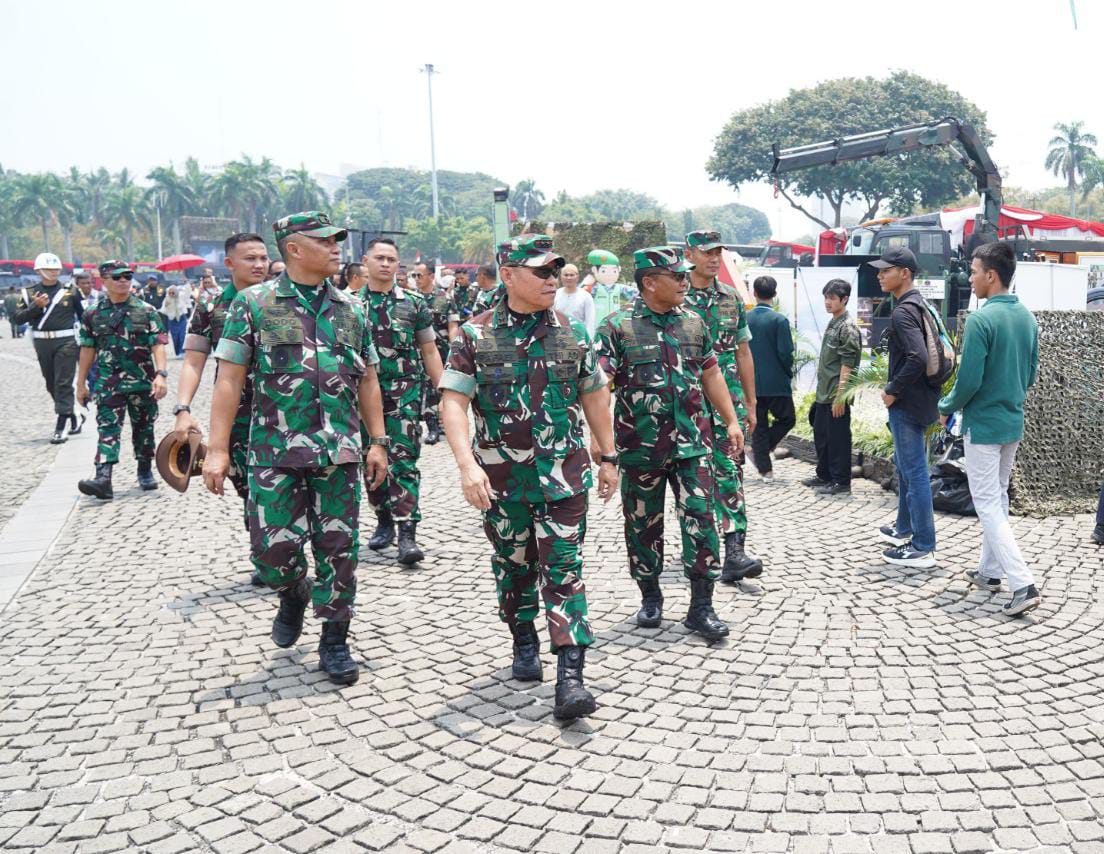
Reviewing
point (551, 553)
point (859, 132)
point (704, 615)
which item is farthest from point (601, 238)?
point (859, 132)

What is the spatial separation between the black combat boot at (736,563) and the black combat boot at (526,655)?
5.89ft

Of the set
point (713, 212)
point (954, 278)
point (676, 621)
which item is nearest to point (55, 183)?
point (954, 278)

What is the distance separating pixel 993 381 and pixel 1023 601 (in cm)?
118

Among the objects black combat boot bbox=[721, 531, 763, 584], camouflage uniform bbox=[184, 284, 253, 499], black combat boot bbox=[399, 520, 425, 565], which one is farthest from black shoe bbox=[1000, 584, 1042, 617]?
camouflage uniform bbox=[184, 284, 253, 499]

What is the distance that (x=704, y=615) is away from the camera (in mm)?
4648

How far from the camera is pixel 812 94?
5578 cm

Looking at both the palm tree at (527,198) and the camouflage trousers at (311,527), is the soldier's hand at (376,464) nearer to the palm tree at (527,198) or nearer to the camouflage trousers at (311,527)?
the camouflage trousers at (311,527)

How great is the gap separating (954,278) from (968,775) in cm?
1345

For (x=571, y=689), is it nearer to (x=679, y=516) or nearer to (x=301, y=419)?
(x=679, y=516)

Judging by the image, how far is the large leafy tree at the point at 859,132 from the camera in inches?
2019

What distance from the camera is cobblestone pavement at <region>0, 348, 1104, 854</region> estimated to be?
120 inches

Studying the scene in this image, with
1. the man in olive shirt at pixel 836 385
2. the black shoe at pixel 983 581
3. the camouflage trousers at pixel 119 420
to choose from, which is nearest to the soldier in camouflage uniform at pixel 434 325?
the camouflage trousers at pixel 119 420

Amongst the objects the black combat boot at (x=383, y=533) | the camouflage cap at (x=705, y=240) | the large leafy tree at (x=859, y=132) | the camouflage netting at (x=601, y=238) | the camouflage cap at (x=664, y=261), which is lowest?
the black combat boot at (x=383, y=533)

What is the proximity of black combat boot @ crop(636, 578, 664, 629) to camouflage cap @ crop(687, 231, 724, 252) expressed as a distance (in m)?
2.15
